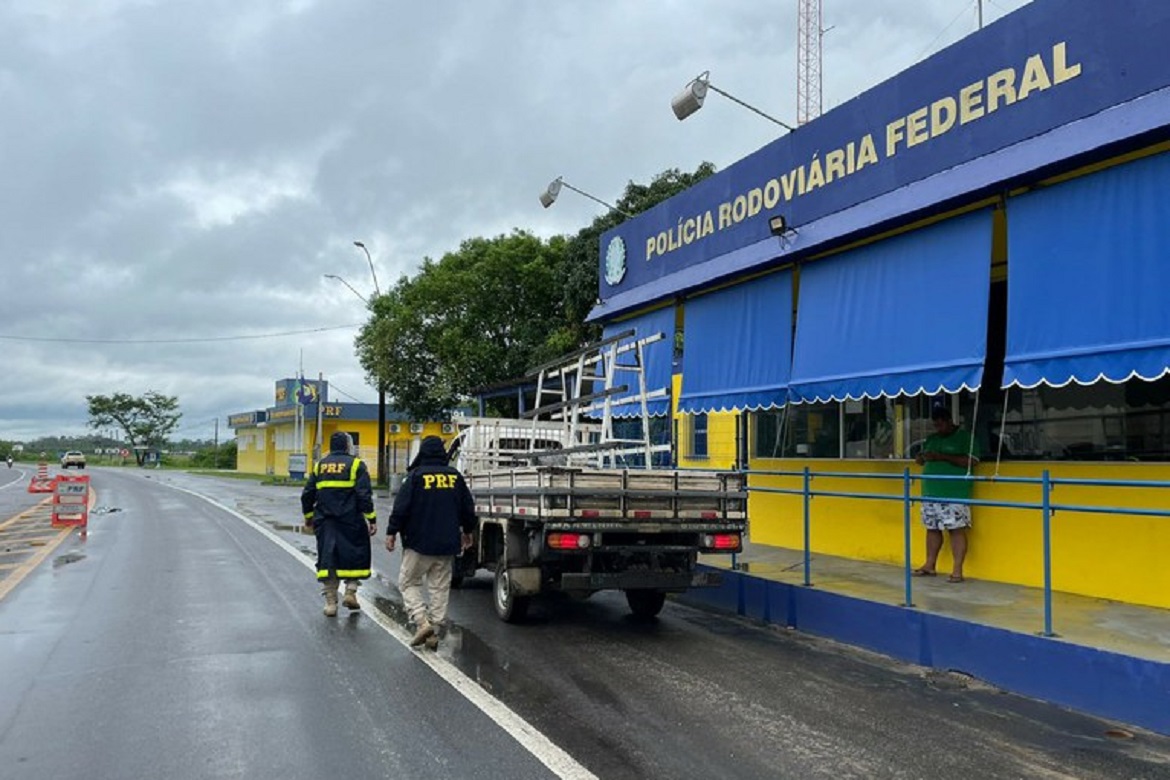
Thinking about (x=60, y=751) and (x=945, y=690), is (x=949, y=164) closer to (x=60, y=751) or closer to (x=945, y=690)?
(x=945, y=690)

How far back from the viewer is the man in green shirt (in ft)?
29.0

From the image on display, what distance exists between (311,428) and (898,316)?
173ft

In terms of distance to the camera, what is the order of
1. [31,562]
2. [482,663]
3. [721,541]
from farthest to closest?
[31,562]
[721,541]
[482,663]

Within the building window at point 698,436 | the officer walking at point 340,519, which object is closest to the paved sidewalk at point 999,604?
the officer walking at point 340,519

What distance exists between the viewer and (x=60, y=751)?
4797 mm

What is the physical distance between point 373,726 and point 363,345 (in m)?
30.7

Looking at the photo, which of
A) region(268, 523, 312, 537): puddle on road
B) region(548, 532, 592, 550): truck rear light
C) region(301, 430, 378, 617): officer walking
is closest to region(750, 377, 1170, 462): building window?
region(548, 532, 592, 550): truck rear light

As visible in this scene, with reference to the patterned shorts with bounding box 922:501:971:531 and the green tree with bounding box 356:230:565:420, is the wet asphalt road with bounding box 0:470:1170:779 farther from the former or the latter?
the green tree with bounding box 356:230:565:420

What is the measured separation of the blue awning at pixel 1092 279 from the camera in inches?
245

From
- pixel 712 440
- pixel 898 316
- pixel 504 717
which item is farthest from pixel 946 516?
pixel 712 440

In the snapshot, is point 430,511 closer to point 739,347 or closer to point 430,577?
point 430,577

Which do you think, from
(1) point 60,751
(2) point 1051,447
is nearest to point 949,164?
(2) point 1051,447

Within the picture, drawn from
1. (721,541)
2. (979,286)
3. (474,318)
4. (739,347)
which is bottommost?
(721,541)

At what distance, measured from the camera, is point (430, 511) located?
7.61 meters
